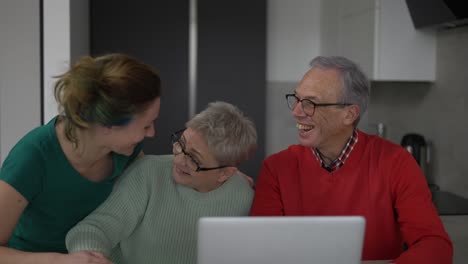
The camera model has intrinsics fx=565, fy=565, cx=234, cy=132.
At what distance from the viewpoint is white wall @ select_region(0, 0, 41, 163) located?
2.38 m

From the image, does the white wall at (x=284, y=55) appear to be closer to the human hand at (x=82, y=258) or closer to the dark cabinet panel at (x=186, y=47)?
the dark cabinet panel at (x=186, y=47)

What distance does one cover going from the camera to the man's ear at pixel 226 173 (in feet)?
5.57

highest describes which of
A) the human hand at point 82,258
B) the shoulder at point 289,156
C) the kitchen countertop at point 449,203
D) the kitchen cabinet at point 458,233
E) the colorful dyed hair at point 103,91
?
the colorful dyed hair at point 103,91

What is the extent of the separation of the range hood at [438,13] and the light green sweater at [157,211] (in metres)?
1.53

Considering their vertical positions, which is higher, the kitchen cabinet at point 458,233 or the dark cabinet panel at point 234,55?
the dark cabinet panel at point 234,55

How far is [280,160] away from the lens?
6.09 ft

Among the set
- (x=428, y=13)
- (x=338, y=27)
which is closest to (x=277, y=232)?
(x=428, y=13)

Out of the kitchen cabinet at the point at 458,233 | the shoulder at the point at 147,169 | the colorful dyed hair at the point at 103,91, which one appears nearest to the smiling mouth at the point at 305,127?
the shoulder at the point at 147,169

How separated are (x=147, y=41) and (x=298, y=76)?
113cm

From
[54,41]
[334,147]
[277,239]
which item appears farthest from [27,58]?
[277,239]

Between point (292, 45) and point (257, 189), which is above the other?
point (292, 45)

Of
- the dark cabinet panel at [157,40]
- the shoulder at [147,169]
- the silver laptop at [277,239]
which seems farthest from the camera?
the dark cabinet panel at [157,40]

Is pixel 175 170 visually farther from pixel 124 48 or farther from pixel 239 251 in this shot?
pixel 124 48

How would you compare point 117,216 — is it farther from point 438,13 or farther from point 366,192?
point 438,13
